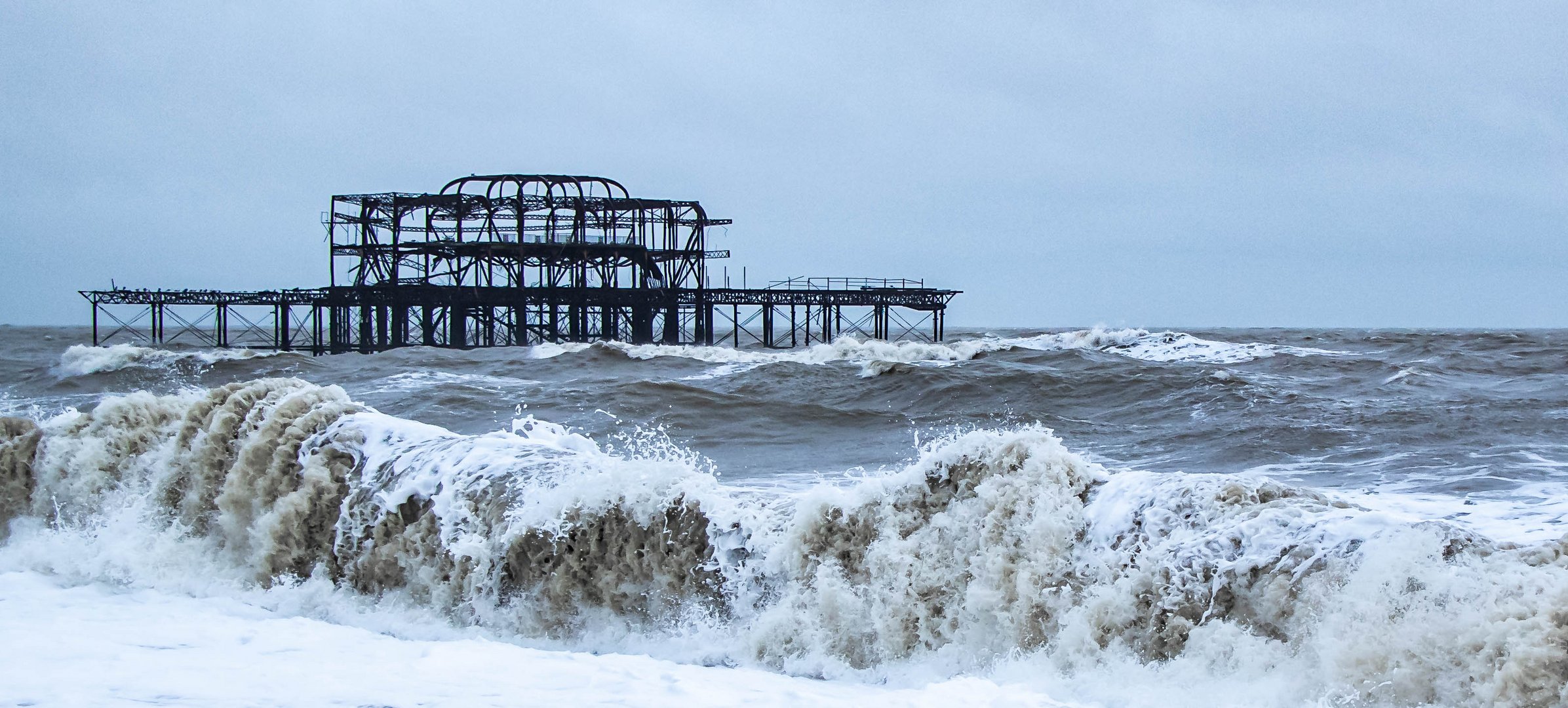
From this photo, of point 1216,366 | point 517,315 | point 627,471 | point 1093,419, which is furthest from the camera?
point 517,315

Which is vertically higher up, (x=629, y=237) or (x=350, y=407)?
(x=629, y=237)

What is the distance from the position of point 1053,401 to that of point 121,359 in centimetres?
2562

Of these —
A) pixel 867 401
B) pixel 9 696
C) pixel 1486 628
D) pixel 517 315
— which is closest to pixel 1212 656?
pixel 1486 628

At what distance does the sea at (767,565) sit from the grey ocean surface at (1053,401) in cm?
15

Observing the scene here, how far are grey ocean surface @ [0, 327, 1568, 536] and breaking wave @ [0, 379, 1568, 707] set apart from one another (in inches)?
99.8

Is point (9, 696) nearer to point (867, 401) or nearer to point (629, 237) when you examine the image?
point (867, 401)

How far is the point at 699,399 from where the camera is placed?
1753 cm

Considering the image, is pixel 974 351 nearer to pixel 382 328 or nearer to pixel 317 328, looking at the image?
pixel 382 328

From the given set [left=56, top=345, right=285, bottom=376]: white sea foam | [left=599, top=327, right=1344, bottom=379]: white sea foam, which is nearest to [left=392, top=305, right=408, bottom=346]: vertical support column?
[left=56, top=345, right=285, bottom=376]: white sea foam

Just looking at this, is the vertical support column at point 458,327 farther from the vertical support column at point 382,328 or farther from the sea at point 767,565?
the sea at point 767,565

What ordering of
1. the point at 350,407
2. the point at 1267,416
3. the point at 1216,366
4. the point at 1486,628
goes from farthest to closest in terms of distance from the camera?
the point at 1216,366
the point at 1267,416
the point at 350,407
the point at 1486,628

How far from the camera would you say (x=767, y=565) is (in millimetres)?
6895

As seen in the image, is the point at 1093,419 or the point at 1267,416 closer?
the point at 1267,416

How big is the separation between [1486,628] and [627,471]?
503 centimetres
